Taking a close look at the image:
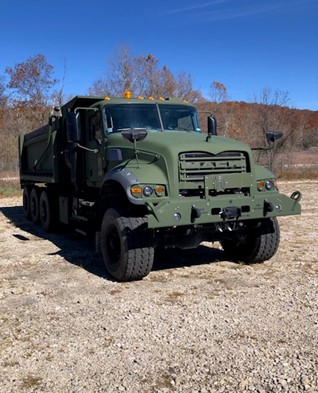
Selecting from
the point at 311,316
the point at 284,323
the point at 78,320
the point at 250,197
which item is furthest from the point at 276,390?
the point at 250,197

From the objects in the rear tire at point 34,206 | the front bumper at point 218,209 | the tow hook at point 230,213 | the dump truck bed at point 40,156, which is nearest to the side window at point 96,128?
the dump truck bed at point 40,156

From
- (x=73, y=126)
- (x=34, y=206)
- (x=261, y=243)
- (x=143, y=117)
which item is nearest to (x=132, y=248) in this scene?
(x=261, y=243)

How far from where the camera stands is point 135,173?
5.61 meters

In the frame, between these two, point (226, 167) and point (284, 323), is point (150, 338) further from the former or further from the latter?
point (226, 167)

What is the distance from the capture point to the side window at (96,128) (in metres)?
6.99

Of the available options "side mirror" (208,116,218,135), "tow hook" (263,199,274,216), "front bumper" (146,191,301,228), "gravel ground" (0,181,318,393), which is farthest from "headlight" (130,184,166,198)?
"side mirror" (208,116,218,135)

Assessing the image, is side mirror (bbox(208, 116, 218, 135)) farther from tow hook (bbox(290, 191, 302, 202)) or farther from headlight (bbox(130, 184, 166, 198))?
headlight (bbox(130, 184, 166, 198))

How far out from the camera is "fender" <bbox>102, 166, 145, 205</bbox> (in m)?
5.32

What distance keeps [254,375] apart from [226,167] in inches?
122

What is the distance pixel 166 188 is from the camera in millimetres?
5582

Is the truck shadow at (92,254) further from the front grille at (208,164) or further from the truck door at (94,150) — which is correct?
the front grille at (208,164)

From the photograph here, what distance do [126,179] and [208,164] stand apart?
3.61ft

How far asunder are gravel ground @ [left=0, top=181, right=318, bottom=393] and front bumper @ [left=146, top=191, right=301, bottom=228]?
85cm

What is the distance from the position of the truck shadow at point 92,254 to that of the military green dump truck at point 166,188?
1.25 feet
